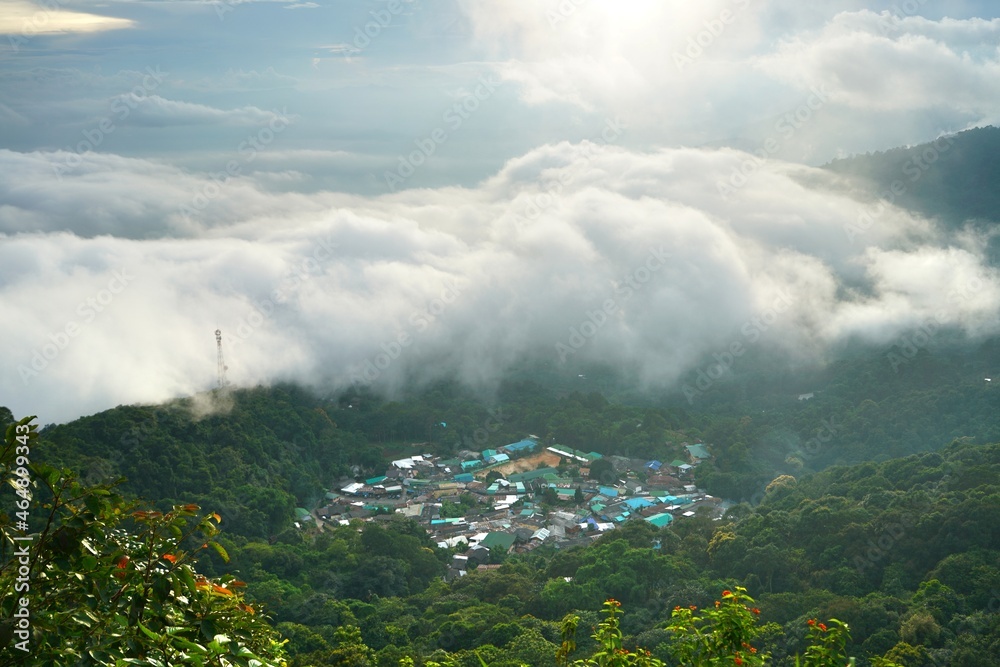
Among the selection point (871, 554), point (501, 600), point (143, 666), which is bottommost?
point (501, 600)

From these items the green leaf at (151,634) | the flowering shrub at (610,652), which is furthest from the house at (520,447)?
the green leaf at (151,634)

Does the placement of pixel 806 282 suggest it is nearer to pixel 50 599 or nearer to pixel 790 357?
pixel 790 357

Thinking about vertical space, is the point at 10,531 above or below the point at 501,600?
above

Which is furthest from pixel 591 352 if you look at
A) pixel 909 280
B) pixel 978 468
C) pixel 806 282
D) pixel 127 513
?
pixel 127 513

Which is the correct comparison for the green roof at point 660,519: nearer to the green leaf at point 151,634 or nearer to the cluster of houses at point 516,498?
the cluster of houses at point 516,498
